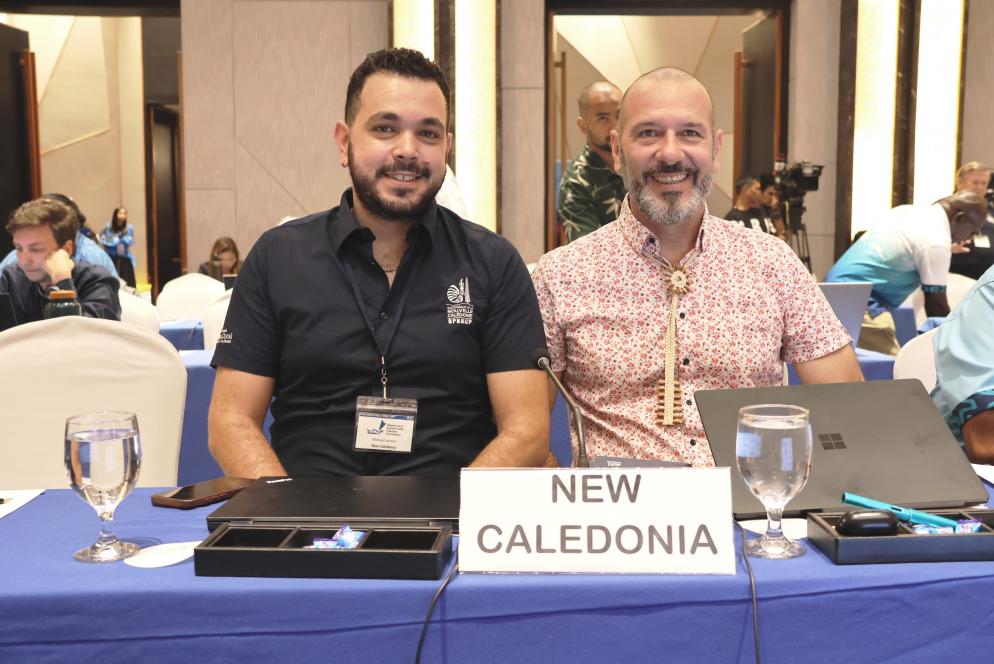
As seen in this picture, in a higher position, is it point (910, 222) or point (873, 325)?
point (910, 222)

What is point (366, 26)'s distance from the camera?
273 inches

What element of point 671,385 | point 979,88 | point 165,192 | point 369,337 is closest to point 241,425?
point 369,337

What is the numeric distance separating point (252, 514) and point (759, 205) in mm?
5936

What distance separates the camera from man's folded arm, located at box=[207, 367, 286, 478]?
1721 mm

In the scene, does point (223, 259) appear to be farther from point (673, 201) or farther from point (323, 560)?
point (323, 560)

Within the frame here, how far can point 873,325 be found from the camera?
400 centimetres

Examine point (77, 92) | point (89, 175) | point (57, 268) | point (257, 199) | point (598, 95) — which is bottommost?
point (57, 268)

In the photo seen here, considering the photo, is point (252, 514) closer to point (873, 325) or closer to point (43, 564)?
point (43, 564)

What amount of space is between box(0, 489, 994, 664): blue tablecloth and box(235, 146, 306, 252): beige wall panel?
6190 millimetres

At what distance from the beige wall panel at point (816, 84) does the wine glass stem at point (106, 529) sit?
6562 mm

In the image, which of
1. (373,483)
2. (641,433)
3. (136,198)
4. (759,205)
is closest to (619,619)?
(373,483)

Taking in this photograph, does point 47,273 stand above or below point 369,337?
above

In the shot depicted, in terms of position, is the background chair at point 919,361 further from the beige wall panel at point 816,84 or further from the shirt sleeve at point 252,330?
the beige wall panel at point 816,84

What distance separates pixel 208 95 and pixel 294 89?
62 centimetres
